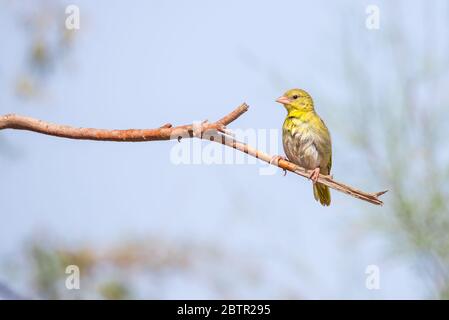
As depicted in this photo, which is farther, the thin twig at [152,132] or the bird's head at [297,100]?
the bird's head at [297,100]

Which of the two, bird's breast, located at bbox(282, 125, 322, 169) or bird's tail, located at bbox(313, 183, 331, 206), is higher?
bird's breast, located at bbox(282, 125, 322, 169)

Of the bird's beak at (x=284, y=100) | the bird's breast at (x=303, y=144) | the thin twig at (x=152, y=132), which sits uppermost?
the bird's beak at (x=284, y=100)

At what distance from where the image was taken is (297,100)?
112 inches

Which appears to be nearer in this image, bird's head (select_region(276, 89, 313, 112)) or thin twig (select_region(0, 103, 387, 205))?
thin twig (select_region(0, 103, 387, 205))

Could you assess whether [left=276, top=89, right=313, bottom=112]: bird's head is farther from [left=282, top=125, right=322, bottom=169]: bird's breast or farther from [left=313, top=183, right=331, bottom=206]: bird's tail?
[left=313, top=183, right=331, bottom=206]: bird's tail

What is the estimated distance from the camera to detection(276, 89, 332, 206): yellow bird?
2828mm

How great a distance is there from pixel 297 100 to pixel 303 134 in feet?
0.40

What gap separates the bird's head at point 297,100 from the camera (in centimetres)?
283

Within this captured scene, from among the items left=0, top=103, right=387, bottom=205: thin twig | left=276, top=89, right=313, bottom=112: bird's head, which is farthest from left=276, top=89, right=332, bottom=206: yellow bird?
left=0, top=103, right=387, bottom=205: thin twig

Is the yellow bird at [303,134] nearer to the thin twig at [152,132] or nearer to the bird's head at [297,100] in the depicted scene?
the bird's head at [297,100]

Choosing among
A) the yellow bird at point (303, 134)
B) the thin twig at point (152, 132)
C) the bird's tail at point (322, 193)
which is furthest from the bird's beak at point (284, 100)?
the thin twig at point (152, 132)
